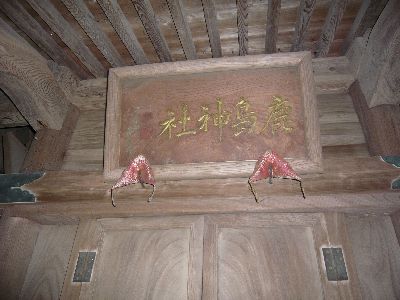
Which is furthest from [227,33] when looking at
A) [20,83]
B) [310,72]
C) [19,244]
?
[19,244]

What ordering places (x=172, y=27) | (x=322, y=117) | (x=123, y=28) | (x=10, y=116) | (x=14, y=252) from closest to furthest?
(x=14, y=252) < (x=123, y=28) < (x=172, y=27) < (x=322, y=117) < (x=10, y=116)

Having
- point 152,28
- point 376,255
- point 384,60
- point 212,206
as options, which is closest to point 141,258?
point 212,206

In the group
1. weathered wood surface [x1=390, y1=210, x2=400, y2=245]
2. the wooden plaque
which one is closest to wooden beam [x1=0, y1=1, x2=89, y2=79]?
the wooden plaque

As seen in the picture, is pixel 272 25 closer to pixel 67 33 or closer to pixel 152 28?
pixel 152 28

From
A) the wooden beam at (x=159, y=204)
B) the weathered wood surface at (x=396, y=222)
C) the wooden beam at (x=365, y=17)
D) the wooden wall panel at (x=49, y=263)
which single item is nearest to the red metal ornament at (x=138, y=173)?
the wooden beam at (x=159, y=204)

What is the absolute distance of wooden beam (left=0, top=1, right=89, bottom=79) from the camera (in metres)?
2.58

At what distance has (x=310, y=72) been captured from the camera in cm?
239

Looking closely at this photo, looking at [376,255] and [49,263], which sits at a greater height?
[376,255]

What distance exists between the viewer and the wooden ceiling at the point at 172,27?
2.54 meters

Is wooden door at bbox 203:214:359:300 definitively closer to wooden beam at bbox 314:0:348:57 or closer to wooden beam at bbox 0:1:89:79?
wooden beam at bbox 314:0:348:57

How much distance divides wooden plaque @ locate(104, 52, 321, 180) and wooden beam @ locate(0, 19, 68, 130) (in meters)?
0.83

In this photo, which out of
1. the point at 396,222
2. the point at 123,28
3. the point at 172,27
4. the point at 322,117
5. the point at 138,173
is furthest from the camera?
the point at 322,117

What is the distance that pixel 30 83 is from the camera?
2.77 metres

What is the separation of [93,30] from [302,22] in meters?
1.96
